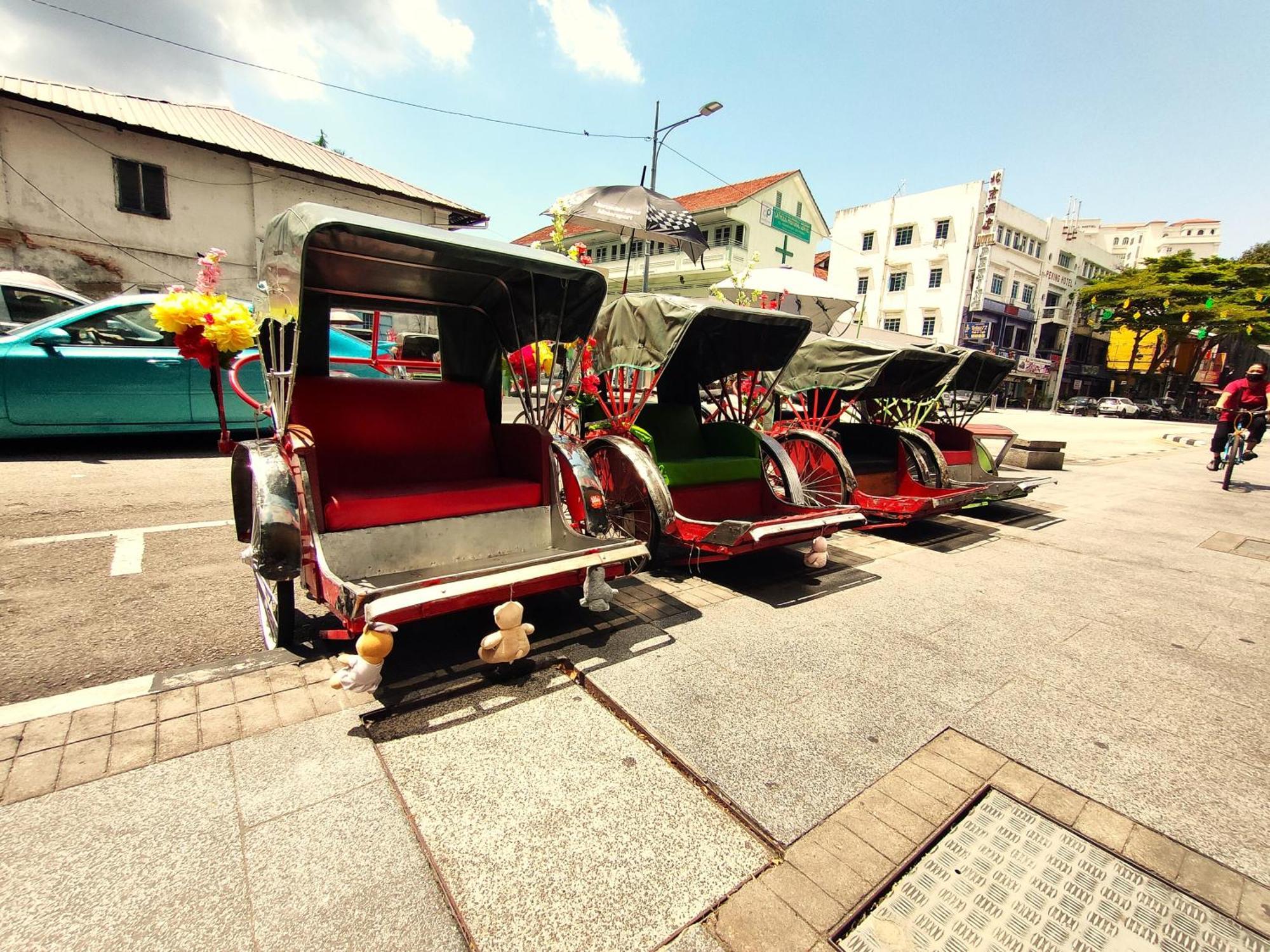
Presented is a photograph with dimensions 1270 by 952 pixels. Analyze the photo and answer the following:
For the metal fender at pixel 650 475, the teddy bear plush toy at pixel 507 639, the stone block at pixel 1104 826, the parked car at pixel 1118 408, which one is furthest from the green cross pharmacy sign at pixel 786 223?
the stone block at pixel 1104 826

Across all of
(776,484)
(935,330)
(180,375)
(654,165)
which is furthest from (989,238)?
(180,375)

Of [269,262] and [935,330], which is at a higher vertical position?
[935,330]

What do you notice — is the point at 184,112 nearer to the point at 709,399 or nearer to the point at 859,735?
the point at 709,399

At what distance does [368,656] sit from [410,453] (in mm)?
1824

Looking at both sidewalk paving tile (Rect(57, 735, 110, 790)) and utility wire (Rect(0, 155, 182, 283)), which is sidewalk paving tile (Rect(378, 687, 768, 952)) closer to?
sidewalk paving tile (Rect(57, 735, 110, 790))

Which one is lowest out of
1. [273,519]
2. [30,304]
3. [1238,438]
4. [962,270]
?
[273,519]

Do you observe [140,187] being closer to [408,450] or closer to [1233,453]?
[408,450]

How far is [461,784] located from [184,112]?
2088cm

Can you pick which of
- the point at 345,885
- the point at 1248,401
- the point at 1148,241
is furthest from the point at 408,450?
the point at 1148,241

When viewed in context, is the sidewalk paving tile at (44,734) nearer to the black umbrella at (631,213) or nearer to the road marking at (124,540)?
the road marking at (124,540)

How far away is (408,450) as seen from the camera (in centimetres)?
390

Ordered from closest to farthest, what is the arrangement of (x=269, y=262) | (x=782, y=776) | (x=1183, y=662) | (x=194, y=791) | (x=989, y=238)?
1. (x=194, y=791)
2. (x=782, y=776)
3. (x=269, y=262)
4. (x=1183, y=662)
5. (x=989, y=238)

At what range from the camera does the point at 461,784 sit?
221cm

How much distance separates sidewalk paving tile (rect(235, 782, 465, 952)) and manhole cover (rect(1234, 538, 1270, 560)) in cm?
806
